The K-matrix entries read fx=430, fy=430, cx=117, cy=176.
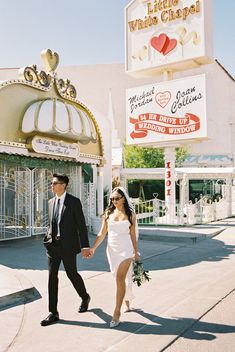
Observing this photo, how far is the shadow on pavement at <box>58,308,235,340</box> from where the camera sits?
193 inches

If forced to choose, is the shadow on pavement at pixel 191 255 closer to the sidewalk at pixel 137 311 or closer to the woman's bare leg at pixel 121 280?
the sidewalk at pixel 137 311

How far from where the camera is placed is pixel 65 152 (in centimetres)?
1373

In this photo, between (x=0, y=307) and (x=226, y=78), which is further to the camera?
(x=226, y=78)

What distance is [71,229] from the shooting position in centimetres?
548

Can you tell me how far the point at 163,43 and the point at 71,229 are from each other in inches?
701

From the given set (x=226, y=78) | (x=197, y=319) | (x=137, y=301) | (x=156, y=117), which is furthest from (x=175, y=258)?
(x=226, y=78)

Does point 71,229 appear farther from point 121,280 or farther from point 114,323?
point 114,323

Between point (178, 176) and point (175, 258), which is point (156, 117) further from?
point (175, 258)

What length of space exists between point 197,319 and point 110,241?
58.2 inches

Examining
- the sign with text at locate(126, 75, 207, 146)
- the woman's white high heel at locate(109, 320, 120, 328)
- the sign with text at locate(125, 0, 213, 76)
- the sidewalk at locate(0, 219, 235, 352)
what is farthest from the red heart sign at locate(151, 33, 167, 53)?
the woman's white high heel at locate(109, 320, 120, 328)

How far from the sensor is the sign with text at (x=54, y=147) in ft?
40.9

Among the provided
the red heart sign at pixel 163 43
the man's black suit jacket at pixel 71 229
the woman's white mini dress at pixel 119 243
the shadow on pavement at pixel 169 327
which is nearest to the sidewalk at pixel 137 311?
the shadow on pavement at pixel 169 327

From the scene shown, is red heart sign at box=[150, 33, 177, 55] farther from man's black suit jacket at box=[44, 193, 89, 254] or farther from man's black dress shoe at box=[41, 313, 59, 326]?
man's black dress shoe at box=[41, 313, 59, 326]

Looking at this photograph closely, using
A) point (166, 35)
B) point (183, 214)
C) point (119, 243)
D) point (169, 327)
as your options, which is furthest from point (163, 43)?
point (169, 327)
